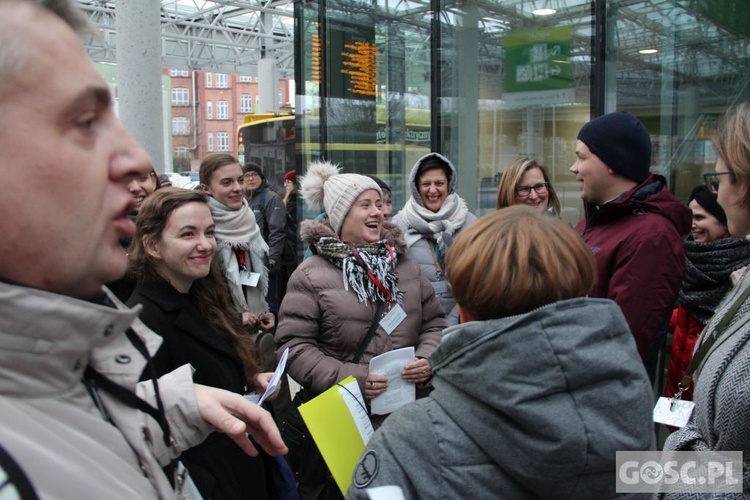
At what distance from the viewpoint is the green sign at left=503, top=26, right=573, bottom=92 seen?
5.90m

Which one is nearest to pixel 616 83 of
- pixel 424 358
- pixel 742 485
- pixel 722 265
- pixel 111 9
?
pixel 722 265

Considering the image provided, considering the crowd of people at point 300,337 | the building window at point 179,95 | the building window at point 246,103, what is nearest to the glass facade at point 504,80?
the crowd of people at point 300,337

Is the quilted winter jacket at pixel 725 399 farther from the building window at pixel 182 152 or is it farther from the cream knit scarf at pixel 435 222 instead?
the building window at pixel 182 152

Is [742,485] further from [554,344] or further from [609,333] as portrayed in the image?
[554,344]

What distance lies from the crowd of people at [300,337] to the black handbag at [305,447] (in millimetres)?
17

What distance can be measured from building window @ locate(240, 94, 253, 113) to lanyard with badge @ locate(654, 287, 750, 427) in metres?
60.9

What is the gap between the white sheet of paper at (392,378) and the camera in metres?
2.62

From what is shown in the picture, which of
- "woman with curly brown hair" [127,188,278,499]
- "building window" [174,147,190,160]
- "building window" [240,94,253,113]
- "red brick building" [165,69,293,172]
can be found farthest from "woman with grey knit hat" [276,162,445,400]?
"building window" [240,94,253,113]

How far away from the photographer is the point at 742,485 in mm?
1427

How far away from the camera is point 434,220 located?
13.2 ft

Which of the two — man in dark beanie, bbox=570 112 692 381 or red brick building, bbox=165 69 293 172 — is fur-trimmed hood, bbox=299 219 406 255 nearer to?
man in dark beanie, bbox=570 112 692 381

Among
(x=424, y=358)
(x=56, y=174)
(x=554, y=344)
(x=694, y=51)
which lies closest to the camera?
(x=56, y=174)

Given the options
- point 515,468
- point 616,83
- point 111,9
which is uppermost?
point 111,9

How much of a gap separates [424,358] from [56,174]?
2158 mm
